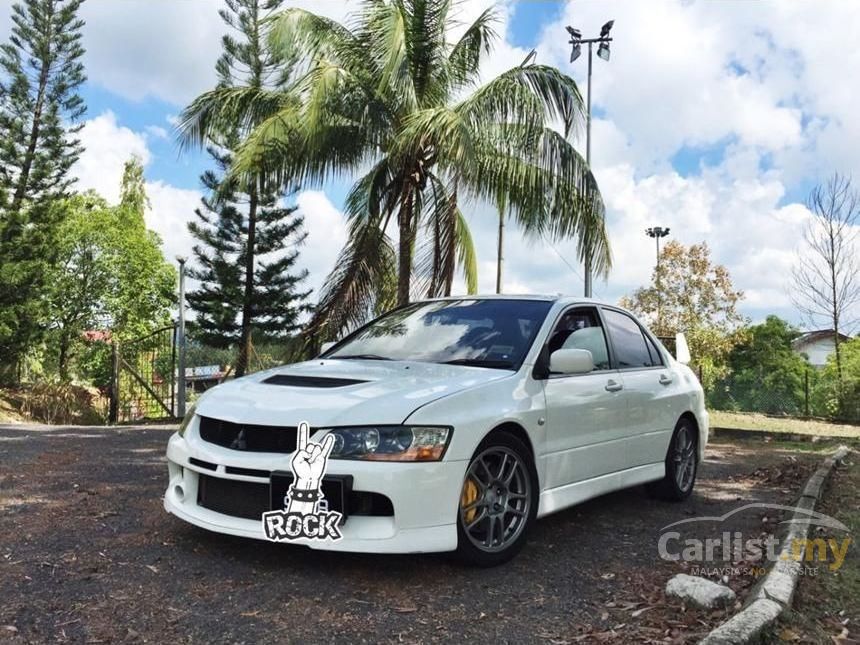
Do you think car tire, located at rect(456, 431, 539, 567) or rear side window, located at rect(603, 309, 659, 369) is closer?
car tire, located at rect(456, 431, 539, 567)

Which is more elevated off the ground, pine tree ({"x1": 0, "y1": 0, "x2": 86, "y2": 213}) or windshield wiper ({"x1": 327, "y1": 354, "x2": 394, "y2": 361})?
pine tree ({"x1": 0, "y1": 0, "x2": 86, "y2": 213})

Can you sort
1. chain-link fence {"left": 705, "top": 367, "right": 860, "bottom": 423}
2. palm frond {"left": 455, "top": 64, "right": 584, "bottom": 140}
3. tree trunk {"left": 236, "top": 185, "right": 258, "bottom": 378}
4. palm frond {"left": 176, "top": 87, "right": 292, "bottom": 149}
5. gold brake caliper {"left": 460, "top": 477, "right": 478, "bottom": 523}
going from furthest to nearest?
tree trunk {"left": 236, "top": 185, "right": 258, "bottom": 378} → chain-link fence {"left": 705, "top": 367, "right": 860, "bottom": 423} → palm frond {"left": 176, "top": 87, "right": 292, "bottom": 149} → palm frond {"left": 455, "top": 64, "right": 584, "bottom": 140} → gold brake caliper {"left": 460, "top": 477, "right": 478, "bottom": 523}

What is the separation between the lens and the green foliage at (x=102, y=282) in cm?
3547

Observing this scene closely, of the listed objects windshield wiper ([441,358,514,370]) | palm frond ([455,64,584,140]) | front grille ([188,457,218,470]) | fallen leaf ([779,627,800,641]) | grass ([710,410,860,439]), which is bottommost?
grass ([710,410,860,439])

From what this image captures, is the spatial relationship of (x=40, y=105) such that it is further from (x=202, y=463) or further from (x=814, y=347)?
(x=814, y=347)

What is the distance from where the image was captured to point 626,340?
5395 mm

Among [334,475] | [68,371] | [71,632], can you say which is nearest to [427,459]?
[334,475]

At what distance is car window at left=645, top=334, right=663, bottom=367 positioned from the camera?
5675 millimetres

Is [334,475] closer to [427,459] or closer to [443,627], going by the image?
[427,459]

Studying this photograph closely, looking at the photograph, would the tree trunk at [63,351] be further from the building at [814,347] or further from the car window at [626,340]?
the building at [814,347]

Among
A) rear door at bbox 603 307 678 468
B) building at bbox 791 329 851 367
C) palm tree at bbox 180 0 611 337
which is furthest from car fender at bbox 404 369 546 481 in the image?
building at bbox 791 329 851 367

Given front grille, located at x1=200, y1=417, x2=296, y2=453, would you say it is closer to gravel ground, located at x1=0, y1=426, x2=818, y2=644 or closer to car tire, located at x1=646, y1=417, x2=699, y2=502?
gravel ground, located at x1=0, y1=426, x2=818, y2=644

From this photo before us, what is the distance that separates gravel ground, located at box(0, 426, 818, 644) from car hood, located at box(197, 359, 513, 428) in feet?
2.57

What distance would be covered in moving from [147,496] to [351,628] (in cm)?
290
